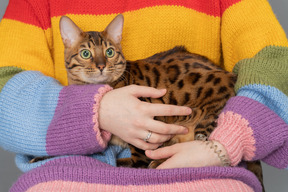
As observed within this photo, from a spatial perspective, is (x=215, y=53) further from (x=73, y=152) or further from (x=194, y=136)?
(x=73, y=152)

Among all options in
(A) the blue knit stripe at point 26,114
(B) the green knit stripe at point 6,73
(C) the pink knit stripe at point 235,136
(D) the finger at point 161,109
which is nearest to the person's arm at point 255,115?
(C) the pink knit stripe at point 235,136

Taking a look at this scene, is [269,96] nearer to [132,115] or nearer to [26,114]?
[132,115]

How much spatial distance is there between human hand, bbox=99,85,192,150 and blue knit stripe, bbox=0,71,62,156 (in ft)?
0.59

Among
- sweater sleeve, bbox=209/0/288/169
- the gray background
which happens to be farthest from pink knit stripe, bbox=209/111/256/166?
the gray background

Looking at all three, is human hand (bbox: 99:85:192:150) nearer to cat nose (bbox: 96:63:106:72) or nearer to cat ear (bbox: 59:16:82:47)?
cat nose (bbox: 96:63:106:72)

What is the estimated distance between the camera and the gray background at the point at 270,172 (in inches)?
74.5

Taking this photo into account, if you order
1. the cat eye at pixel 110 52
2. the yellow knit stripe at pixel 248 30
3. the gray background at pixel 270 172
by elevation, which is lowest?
the gray background at pixel 270 172

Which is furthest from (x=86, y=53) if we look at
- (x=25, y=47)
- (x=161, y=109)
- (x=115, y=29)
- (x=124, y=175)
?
(x=124, y=175)

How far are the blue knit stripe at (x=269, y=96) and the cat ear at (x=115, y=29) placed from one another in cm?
51

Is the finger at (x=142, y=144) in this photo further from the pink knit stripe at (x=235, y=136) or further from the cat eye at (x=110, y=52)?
the cat eye at (x=110, y=52)

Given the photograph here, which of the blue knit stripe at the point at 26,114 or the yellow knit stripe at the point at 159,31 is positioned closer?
the blue knit stripe at the point at 26,114

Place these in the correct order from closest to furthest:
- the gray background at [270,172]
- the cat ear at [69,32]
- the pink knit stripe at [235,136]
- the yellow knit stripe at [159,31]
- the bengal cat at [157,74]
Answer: the pink knit stripe at [235,136] < the bengal cat at [157,74] < the cat ear at [69,32] < the yellow knit stripe at [159,31] < the gray background at [270,172]

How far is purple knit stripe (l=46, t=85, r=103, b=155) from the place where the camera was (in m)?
0.97

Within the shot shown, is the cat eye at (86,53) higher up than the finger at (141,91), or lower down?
higher up
